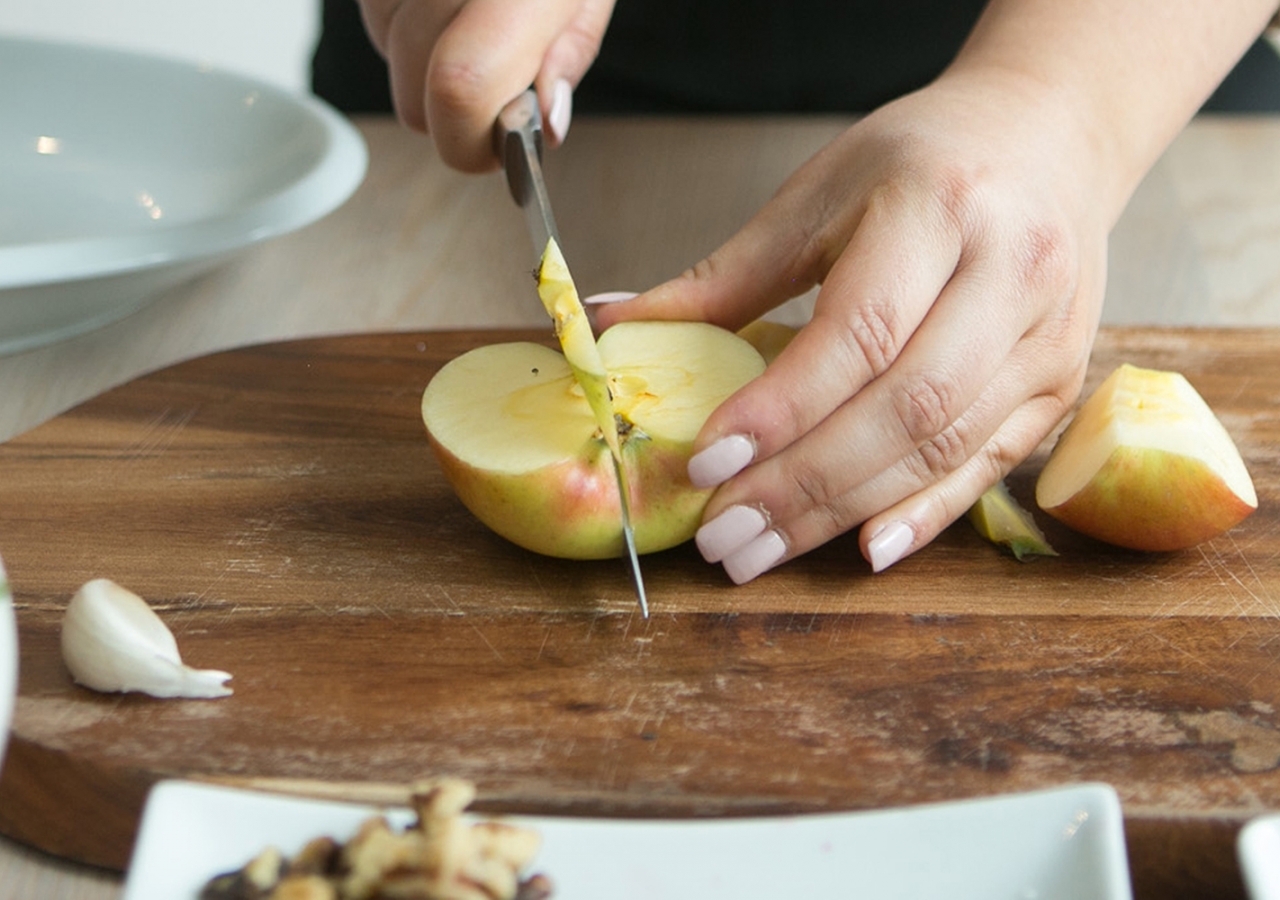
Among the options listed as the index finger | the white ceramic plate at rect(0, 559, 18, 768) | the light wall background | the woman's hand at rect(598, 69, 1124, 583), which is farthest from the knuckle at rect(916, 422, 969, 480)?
the light wall background

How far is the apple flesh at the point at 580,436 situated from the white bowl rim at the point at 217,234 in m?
0.34

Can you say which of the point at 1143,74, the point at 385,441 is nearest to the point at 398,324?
the point at 385,441

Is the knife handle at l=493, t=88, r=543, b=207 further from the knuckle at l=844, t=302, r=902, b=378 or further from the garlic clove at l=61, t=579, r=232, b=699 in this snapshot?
the garlic clove at l=61, t=579, r=232, b=699

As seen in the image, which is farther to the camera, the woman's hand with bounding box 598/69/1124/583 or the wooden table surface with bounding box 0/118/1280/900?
the wooden table surface with bounding box 0/118/1280/900

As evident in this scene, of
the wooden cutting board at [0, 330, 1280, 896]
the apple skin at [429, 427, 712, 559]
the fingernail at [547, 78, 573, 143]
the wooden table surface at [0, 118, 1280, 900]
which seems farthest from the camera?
the wooden table surface at [0, 118, 1280, 900]

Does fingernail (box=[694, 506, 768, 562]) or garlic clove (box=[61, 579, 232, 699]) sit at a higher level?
fingernail (box=[694, 506, 768, 562])

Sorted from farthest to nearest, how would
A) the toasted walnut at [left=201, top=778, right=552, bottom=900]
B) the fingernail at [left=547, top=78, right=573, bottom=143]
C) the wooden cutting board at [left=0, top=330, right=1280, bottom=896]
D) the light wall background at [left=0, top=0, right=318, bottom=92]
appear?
the light wall background at [left=0, top=0, right=318, bottom=92], the fingernail at [left=547, top=78, right=573, bottom=143], the wooden cutting board at [left=0, top=330, right=1280, bottom=896], the toasted walnut at [left=201, top=778, right=552, bottom=900]

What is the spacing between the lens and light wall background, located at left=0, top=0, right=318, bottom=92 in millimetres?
3596

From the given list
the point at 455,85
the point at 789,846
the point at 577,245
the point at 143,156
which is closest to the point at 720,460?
the point at 789,846

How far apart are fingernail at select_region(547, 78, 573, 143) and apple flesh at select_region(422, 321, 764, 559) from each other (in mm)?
304

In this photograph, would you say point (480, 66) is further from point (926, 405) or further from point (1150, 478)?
point (1150, 478)

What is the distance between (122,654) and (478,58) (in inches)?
21.0

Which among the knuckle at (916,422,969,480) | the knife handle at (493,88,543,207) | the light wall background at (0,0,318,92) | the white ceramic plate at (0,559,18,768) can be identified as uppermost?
the knife handle at (493,88,543,207)

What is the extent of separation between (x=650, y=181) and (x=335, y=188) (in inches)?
17.6
